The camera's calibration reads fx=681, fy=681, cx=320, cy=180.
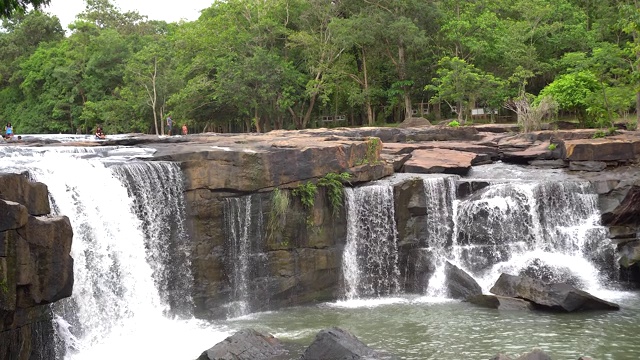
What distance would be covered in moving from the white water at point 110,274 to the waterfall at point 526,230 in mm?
7318

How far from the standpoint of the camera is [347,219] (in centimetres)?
1916

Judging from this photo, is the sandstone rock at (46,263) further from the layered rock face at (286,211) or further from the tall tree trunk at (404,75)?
the tall tree trunk at (404,75)

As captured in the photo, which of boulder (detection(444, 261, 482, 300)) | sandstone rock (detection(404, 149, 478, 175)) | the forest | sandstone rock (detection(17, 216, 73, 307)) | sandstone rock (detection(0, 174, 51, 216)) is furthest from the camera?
the forest

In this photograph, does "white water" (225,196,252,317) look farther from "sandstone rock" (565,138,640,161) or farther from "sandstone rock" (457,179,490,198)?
"sandstone rock" (565,138,640,161)

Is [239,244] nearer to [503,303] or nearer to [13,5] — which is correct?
[503,303]

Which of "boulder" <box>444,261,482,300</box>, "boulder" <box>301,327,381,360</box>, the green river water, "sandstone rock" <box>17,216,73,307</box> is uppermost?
"sandstone rock" <box>17,216,73,307</box>

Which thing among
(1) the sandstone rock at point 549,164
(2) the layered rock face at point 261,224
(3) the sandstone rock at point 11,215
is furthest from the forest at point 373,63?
(3) the sandstone rock at point 11,215

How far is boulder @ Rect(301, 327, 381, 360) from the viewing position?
12039 millimetres

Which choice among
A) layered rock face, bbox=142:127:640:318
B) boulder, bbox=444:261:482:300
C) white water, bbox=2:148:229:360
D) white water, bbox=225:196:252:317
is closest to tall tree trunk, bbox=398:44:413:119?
layered rock face, bbox=142:127:640:318

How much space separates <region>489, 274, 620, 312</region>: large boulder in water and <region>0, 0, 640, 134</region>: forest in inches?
577

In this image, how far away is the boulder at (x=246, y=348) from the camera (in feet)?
39.4

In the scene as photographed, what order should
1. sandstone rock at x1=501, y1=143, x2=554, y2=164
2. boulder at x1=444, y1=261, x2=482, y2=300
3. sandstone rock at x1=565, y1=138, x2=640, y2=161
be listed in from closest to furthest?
boulder at x1=444, y1=261, x2=482, y2=300, sandstone rock at x1=565, y1=138, x2=640, y2=161, sandstone rock at x1=501, y1=143, x2=554, y2=164

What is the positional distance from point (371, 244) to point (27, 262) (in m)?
10.3

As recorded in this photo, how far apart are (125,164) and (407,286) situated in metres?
8.24
